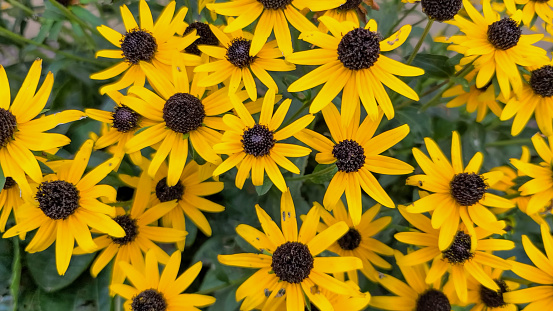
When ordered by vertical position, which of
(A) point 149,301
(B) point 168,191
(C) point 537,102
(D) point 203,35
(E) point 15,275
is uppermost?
(D) point 203,35

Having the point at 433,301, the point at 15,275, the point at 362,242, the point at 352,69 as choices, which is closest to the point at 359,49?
the point at 352,69

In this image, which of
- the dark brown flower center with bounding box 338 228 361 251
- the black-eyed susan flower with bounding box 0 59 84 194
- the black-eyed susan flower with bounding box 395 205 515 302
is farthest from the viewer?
the dark brown flower center with bounding box 338 228 361 251

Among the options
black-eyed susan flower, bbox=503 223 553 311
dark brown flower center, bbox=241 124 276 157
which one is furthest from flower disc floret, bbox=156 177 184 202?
black-eyed susan flower, bbox=503 223 553 311

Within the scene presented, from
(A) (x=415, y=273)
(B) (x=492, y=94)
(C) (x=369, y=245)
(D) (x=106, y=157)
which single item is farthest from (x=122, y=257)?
(B) (x=492, y=94)

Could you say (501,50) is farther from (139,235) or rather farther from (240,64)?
(139,235)

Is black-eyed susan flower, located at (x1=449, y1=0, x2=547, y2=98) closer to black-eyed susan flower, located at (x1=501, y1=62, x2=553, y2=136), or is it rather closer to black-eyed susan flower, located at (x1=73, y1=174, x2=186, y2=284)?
black-eyed susan flower, located at (x1=501, y1=62, x2=553, y2=136)
